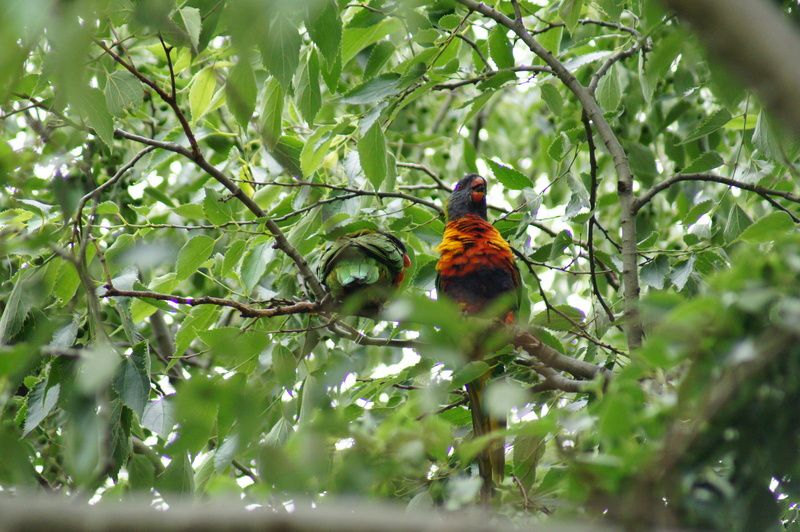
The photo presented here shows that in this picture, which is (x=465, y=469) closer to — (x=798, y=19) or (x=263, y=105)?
(x=263, y=105)

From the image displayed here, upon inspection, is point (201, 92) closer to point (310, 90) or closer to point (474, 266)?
point (310, 90)

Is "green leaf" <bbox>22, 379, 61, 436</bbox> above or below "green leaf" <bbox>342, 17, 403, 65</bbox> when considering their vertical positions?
below

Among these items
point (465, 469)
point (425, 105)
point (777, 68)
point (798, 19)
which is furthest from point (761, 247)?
point (425, 105)

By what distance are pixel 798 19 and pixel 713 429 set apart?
143cm

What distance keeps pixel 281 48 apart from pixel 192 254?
32.7 inches

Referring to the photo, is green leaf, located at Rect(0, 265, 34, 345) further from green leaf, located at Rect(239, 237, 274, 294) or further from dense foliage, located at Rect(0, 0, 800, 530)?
green leaf, located at Rect(239, 237, 274, 294)

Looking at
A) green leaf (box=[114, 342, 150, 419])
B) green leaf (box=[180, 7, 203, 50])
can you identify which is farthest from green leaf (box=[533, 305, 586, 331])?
green leaf (box=[180, 7, 203, 50])

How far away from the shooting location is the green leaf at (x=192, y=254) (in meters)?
2.59

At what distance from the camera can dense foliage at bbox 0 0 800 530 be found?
122 cm

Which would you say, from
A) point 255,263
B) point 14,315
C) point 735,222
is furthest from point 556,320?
point 14,315

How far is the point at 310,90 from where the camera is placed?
8.73 ft

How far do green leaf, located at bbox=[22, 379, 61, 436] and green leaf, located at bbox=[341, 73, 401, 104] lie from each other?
130 cm

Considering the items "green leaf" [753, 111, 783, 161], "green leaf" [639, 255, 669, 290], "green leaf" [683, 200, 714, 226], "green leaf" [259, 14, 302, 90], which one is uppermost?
"green leaf" [259, 14, 302, 90]

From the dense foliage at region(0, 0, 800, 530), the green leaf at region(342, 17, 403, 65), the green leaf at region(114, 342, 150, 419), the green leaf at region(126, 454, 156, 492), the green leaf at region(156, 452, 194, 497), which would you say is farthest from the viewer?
the green leaf at region(342, 17, 403, 65)
